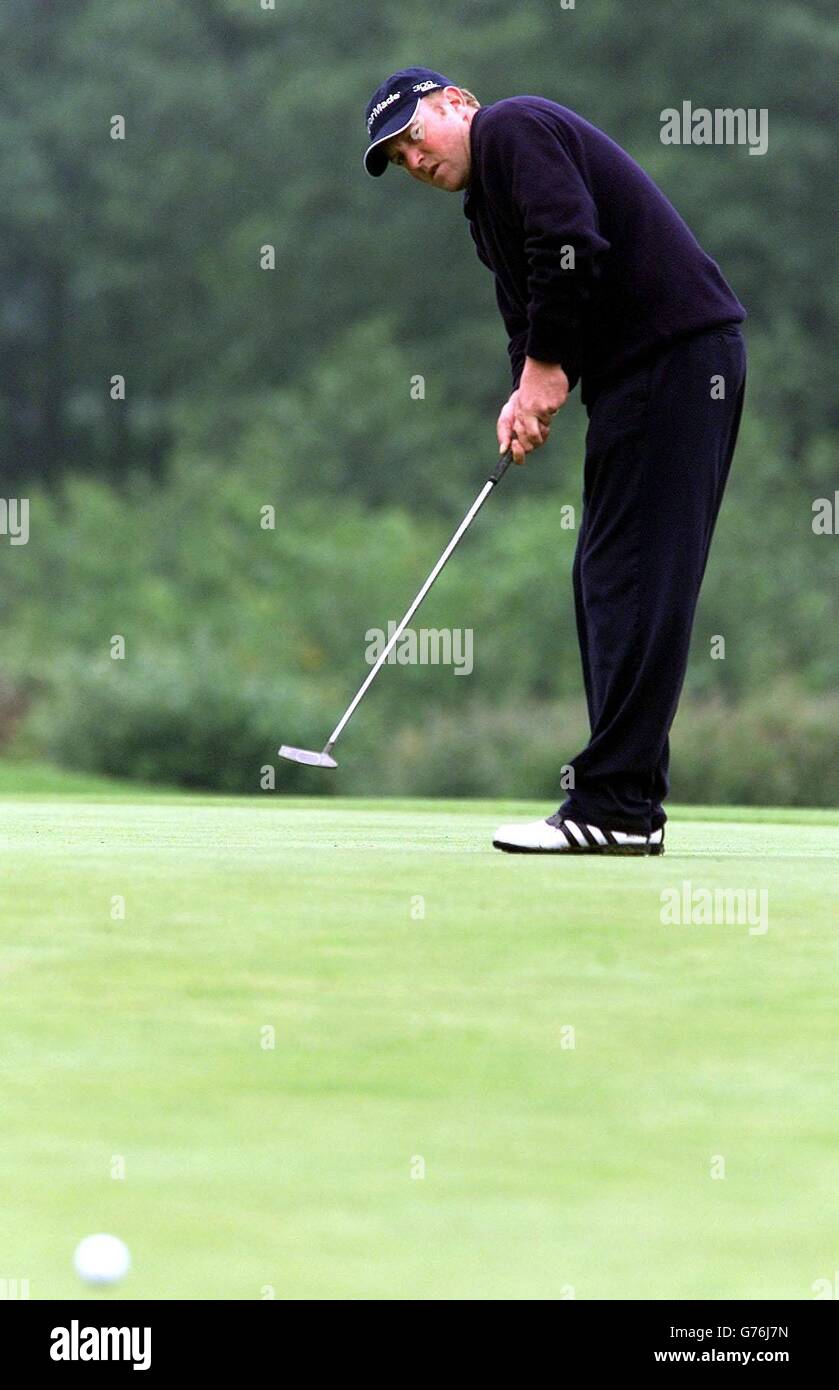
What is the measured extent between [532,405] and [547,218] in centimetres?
43

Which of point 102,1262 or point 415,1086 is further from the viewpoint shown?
point 415,1086

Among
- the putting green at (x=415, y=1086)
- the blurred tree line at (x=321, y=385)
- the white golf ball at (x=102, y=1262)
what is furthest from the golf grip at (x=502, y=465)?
the blurred tree line at (x=321, y=385)

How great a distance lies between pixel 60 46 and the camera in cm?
3656

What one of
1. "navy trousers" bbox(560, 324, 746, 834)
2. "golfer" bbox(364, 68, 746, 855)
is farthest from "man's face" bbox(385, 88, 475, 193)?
"navy trousers" bbox(560, 324, 746, 834)

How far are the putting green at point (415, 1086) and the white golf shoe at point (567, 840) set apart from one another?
29.1 inches

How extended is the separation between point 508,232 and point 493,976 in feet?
8.19

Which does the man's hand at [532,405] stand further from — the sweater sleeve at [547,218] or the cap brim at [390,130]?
the cap brim at [390,130]

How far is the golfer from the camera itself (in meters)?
5.19

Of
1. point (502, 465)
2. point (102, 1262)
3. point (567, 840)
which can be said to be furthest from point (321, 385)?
point (102, 1262)

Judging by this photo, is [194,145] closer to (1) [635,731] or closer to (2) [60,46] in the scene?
(2) [60,46]

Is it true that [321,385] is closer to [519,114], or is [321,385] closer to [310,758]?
[310,758]

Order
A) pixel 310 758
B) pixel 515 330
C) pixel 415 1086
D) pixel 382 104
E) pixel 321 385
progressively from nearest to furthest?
1. pixel 415 1086
2. pixel 382 104
3. pixel 515 330
4. pixel 310 758
5. pixel 321 385

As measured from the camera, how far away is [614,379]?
209 inches

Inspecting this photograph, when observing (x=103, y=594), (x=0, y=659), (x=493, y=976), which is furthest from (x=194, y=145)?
(x=493, y=976)
